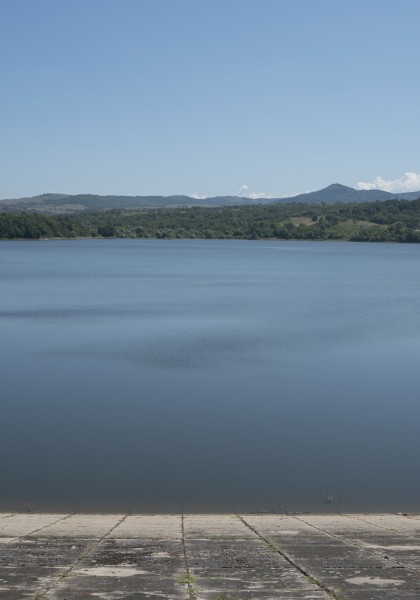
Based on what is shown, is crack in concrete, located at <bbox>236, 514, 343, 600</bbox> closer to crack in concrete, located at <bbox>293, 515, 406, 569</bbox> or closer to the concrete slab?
the concrete slab

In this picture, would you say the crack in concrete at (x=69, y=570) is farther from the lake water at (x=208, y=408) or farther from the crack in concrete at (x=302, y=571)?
the lake water at (x=208, y=408)

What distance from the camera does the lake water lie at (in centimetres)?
1575

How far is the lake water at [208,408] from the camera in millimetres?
15750

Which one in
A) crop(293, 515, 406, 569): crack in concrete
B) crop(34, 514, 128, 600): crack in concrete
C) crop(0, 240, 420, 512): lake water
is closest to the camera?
crop(34, 514, 128, 600): crack in concrete

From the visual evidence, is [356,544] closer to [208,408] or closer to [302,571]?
[302,571]

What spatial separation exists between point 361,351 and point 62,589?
92.0 feet

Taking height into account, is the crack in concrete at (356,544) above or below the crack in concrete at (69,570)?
below

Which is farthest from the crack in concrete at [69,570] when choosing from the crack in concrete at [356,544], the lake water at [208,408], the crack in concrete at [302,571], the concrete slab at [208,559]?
the lake water at [208,408]

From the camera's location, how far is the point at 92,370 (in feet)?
93.9

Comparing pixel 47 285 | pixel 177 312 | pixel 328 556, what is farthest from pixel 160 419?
pixel 47 285

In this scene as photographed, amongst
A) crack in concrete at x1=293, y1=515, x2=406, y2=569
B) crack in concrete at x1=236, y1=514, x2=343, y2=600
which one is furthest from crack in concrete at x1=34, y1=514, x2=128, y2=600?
crack in concrete at x1=293, y1=515, x2=406, y2=569

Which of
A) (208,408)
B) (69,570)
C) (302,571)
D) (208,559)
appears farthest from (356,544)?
(208,408)

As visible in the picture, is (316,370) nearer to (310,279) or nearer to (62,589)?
(62,589)

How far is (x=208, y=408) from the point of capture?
22766mm
